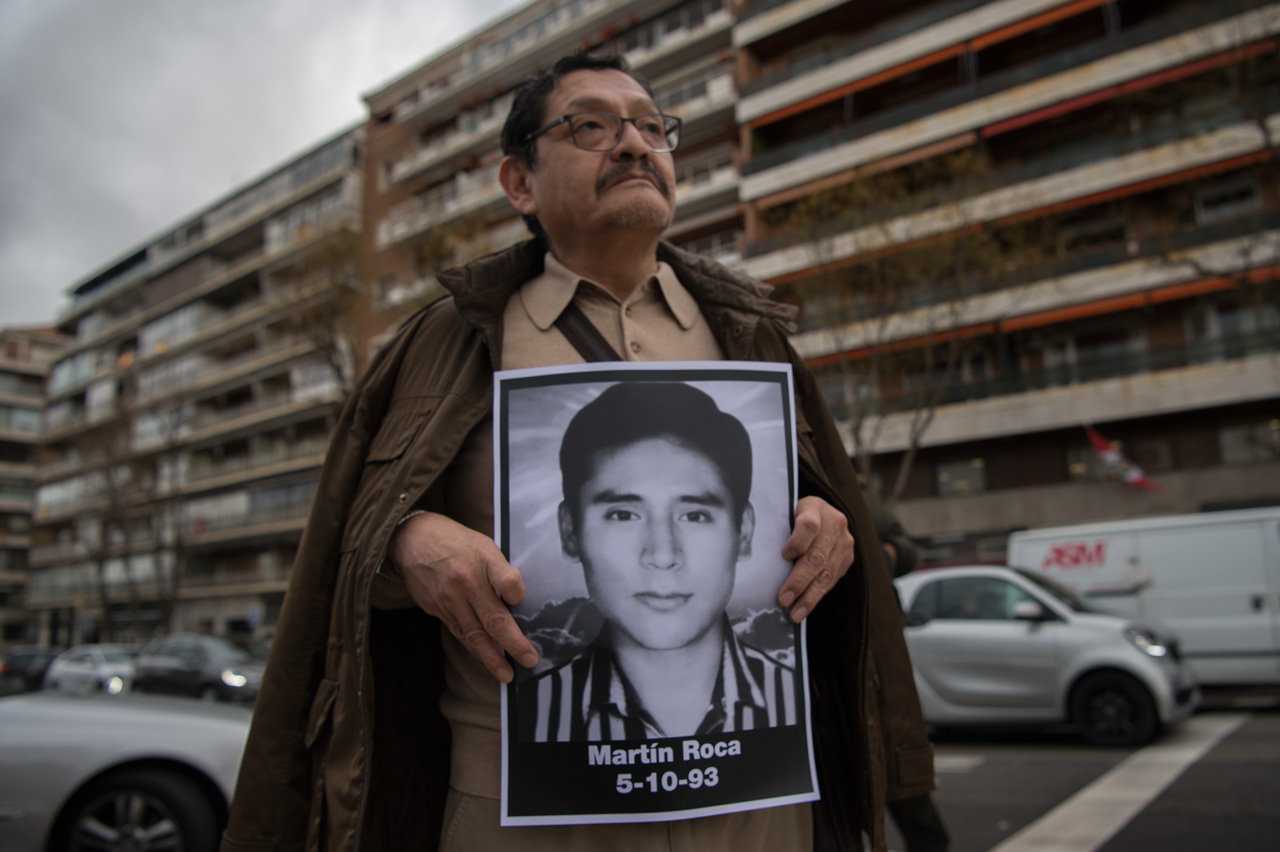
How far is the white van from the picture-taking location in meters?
9.79

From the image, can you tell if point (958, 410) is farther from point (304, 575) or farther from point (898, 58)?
point (304, 575)

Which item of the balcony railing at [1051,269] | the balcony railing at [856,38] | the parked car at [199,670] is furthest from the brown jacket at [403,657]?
the balcony railing at [856,38]

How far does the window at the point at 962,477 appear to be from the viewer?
23.6 meters

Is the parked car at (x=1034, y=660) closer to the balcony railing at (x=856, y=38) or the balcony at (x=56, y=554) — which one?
the balcony railing at (x=856, y=38)

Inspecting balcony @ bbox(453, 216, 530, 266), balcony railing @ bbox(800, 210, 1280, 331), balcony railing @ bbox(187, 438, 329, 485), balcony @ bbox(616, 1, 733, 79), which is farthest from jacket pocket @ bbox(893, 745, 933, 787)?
balcony railing @ bbox(187, 438, 329, 485)

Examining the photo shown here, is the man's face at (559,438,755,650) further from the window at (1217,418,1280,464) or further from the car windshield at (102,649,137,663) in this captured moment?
the car windshield at (102,649,137,663)

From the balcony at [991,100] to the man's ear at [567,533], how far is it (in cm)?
1995

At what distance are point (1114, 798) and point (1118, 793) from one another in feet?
0.58

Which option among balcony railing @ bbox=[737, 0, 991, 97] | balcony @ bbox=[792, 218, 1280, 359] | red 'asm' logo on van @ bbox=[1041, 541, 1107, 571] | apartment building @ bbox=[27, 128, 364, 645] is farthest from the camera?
apartment building @ bbox=[27, 128, 364, 645]

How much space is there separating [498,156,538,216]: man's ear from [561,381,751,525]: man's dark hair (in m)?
0.65

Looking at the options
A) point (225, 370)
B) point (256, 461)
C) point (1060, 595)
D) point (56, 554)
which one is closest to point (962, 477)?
point (1060, 595)

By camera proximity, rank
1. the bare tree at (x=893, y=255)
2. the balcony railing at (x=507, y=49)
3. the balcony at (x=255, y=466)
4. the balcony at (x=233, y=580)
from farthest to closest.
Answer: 1. the balcony at (x=255, y=466)
2. the balcony at (x=233, y=580)
3. the balcony railing at (x=507, y=49)
4. the bare tree at (x=893, y=255)

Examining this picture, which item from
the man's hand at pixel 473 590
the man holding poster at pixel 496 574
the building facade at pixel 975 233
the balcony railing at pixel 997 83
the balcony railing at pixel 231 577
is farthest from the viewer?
the balcony railing at pixel 231 577

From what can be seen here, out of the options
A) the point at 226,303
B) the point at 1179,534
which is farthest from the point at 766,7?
the point at 226,303
